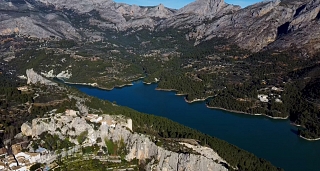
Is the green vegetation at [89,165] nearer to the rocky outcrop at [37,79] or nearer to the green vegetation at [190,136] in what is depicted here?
the green vegetation at [190,136]

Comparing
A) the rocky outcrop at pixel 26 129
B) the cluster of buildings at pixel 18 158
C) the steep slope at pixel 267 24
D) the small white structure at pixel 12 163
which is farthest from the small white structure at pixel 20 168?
the steep slope at pixel 267 24

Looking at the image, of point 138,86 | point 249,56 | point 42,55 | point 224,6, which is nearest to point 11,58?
point 42,55

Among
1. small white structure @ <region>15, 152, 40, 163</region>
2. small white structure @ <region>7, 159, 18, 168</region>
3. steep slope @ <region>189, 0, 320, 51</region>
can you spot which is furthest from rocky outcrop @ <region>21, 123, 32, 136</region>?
steep slope @ <region>189, 0, 320, 51</region>

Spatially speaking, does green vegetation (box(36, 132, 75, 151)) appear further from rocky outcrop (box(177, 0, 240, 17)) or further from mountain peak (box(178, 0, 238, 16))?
mountain peak (box(178, 0, 238, 16))

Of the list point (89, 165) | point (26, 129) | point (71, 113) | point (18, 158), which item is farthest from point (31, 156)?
point (71, 113)

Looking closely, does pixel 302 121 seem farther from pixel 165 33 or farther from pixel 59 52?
pixel 165 33

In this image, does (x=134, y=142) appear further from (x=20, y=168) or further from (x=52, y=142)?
(x=20, y=168)
